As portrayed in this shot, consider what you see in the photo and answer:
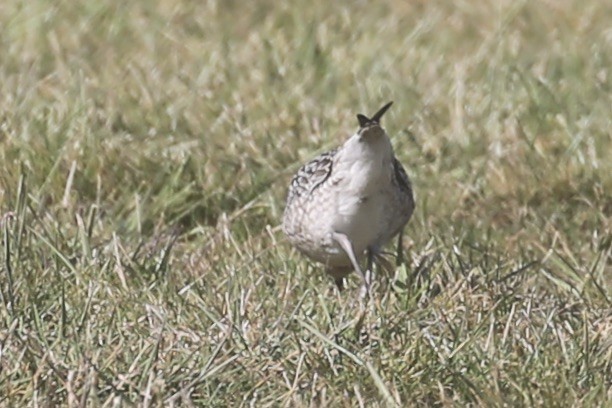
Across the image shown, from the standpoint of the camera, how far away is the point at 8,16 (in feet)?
25.1

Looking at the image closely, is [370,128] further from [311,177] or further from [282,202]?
[282,202]

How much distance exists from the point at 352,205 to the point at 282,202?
46.6 inches

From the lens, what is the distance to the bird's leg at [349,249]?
487 centimetres

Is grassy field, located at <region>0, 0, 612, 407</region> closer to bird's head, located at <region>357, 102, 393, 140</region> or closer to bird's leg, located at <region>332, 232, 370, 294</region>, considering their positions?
bird's leg, located at <region>332, 232, 370, 294</region>

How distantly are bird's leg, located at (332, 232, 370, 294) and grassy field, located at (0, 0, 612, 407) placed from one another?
0.26 ft

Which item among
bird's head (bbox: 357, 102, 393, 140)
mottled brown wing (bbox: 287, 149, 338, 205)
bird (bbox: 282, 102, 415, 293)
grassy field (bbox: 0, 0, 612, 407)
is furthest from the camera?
mottled brown wing (bbox: 287, 149, 338, 205)

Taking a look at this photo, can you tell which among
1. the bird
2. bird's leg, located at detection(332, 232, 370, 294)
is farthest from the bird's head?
bird's leg, located at detection(332, 232, 370, 294)

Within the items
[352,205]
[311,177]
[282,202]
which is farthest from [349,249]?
[282,202]

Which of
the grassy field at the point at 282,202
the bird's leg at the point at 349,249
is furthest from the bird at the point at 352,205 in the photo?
the grassy field at the point at 282,202

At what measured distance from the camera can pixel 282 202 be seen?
6.14 meters

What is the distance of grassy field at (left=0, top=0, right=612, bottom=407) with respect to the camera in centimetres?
422

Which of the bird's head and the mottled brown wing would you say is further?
the mottled brown wing

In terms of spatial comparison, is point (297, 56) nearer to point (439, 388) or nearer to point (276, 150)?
point (276, 150)

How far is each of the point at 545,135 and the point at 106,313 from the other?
102 inches
